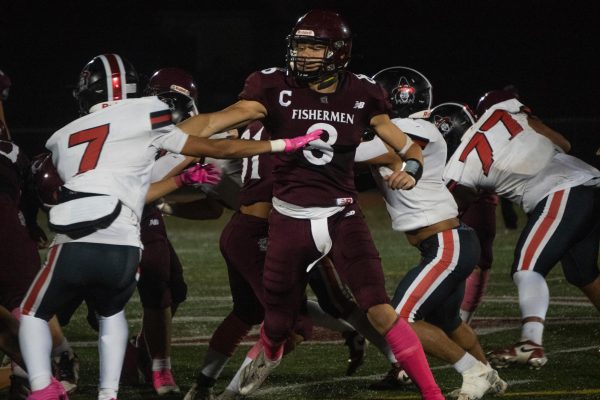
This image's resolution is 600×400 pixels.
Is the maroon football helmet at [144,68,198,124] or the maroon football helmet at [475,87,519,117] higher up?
the maroon football helmet at [144,68,198,124]

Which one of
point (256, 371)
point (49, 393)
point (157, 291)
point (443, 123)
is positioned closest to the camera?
point (49, 393)

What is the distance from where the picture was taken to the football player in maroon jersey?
15.3ft

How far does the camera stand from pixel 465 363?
5.05m

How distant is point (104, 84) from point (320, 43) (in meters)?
0.90

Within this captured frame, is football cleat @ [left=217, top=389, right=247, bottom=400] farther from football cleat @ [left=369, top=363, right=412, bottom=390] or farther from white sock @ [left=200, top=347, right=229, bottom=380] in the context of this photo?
football cleat @ [left=369, top=363, right=412, bottom=390]

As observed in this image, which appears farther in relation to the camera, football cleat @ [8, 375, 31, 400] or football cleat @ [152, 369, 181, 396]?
football cleat @ [152, 369, 181, 396]

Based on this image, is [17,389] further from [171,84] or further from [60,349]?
[171,84]

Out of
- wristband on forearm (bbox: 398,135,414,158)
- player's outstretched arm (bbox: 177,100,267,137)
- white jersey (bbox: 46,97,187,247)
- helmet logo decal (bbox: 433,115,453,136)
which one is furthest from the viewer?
helmet logo decal (bbox: 433,115,453,136)

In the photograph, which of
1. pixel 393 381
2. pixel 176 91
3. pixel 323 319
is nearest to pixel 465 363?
pixel 393 381

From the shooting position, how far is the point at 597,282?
6.08 m

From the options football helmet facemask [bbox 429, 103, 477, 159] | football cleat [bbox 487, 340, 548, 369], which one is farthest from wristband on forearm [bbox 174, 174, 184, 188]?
football helmet facemask [bbox 429, 103, 477, 159]

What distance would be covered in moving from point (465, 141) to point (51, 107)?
46.3ft

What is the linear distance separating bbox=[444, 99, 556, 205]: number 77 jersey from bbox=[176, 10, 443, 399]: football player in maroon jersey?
1240 mm

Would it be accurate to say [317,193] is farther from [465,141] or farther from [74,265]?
[465,141]
